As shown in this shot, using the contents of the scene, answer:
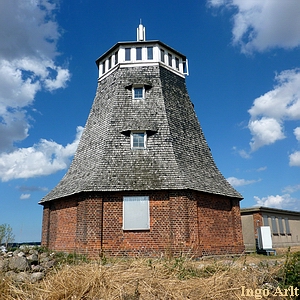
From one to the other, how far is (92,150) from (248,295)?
12.0 meters

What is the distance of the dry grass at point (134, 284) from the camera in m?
5.91

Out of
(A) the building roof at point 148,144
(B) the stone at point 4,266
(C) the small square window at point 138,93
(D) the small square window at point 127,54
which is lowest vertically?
(B) the stone at point 4,266

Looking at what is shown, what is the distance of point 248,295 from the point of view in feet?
20.7

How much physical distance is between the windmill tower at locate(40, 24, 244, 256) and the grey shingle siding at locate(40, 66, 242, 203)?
53 millimetres

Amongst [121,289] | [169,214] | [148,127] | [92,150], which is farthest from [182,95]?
[121,289]

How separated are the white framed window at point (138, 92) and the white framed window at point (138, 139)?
8.29 feet

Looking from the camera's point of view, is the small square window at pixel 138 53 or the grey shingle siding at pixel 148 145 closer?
the grey shingle siding at pixel 148 145

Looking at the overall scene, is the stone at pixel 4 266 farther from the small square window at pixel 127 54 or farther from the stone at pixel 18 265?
the small square window at pixel 127 54

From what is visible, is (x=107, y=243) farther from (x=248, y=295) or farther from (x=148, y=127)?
(x=248, y=295)

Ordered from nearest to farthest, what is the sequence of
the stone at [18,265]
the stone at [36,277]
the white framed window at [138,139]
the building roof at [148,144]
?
1. the stone at [36,277]
2. the stone at [18,265]
3. the building roof at [148,144]
4. the white framed window at [138,139]

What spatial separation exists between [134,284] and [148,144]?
33.6ft

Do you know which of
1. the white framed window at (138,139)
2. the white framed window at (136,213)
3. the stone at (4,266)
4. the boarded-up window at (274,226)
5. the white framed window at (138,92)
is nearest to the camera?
the stone at (4,266)

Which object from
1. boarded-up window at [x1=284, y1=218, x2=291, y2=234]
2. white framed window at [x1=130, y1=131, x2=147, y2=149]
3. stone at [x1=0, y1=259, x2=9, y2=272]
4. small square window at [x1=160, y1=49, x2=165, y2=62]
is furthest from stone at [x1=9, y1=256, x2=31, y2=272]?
boarded-up window at [x1=284, y1=218, x2=291, y2=234]

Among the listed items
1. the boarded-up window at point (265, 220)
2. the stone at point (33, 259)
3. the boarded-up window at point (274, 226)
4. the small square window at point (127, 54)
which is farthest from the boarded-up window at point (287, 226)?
the stone at point (33, 259)
